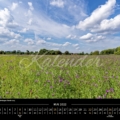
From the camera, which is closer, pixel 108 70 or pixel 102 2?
pixel 102 2

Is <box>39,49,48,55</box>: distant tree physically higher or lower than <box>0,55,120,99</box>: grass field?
higher

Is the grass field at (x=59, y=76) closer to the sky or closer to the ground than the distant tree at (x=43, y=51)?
closer to the ground

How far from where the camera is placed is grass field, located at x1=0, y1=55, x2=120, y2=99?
→ 1325 millimetres

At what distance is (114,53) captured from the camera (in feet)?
4.33

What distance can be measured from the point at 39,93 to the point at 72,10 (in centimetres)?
65

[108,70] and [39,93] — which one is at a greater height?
[108,70]

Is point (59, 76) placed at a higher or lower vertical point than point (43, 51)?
lower

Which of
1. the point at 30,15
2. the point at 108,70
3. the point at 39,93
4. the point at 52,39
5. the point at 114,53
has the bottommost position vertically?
the point at 39,93

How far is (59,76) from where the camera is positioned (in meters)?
1.42

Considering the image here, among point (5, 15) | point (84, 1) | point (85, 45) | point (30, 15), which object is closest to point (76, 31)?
point (85, 45)

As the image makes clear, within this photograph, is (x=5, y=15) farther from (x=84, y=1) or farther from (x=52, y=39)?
(x=84, y=1)

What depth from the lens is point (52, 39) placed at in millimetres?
1314

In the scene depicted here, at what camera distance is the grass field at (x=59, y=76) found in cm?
133

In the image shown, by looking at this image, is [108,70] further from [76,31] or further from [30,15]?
[30,15]
